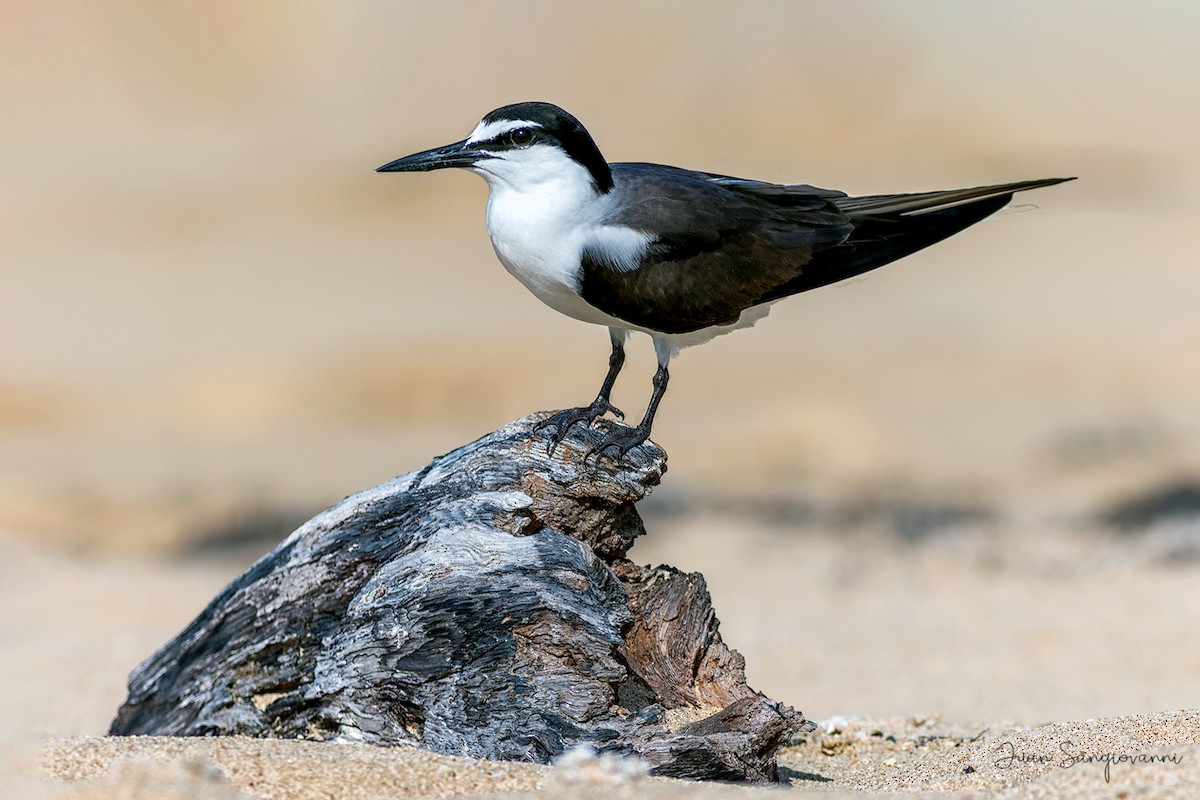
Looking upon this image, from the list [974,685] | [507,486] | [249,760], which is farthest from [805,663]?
[249,760]

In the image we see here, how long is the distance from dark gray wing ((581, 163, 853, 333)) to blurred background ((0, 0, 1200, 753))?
910 millimetres

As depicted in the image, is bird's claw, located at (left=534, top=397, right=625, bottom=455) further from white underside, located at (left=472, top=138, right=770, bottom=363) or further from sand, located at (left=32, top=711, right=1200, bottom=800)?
sand, located at (left=32, top=711, right=1200, bottom=800)

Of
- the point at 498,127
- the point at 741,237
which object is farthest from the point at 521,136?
the point at 741,237

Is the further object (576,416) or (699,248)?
(699,248)

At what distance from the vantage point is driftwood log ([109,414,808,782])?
413 centimetres

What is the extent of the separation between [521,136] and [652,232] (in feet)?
1.83

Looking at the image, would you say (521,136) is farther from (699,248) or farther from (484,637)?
(484,637)

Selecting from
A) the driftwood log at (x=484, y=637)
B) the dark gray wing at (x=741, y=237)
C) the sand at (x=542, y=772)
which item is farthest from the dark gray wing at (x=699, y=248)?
the sand at (x=542, y=772)

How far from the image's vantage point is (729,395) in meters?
12.1

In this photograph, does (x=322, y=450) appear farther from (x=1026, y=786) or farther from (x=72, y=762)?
(x=1026, y=786)

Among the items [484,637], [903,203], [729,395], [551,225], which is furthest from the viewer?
[729,395]

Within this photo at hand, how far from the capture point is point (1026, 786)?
3.61 meters
